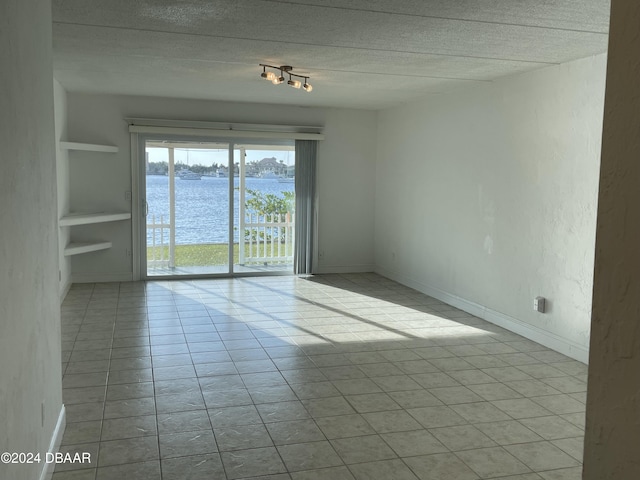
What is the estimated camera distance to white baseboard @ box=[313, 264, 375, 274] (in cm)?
851

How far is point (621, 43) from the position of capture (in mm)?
922

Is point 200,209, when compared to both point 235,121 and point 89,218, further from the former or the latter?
point 89,218

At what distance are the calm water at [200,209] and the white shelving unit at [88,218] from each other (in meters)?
0.66

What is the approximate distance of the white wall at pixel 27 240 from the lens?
1.87 m

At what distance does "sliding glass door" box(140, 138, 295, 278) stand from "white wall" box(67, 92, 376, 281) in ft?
1.18

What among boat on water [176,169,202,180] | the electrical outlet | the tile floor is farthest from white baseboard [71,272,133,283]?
the electrical outlet

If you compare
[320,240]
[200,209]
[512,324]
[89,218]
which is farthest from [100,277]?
[512,324]

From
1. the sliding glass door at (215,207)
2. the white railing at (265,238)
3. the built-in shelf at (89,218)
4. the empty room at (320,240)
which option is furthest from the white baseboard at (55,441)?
the white railing at (265,238)

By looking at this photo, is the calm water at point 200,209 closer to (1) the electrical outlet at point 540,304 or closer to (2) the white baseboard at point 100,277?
(2) the white baseboard at point 100,277

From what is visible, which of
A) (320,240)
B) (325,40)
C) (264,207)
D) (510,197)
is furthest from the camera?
(320,240)

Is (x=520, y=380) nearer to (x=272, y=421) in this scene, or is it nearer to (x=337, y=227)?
(x=272, y=421)

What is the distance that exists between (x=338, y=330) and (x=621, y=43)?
463cm

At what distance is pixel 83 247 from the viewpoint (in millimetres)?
6926

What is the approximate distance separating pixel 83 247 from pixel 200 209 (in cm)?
173
